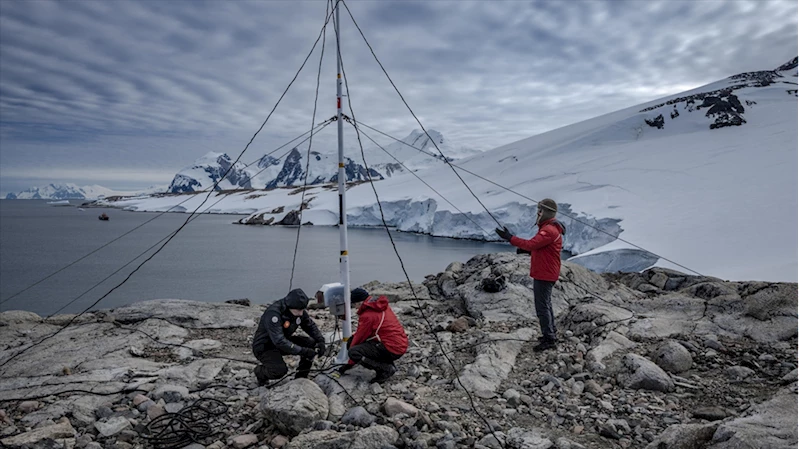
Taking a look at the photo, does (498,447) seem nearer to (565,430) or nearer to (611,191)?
(565,430)

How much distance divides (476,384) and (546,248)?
5.61 feet

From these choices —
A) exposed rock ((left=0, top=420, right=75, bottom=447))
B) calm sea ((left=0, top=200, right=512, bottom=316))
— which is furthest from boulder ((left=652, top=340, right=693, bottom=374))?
calm sea ((left=0, top=200, right=512, bottom=316))

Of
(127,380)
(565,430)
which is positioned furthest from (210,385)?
(565,430)

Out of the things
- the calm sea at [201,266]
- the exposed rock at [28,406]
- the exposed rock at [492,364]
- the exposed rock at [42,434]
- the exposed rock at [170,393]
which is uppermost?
the exposed rock at [42,434]

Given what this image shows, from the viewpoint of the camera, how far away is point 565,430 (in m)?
3.57

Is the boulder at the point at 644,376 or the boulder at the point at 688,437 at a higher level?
the boulder at the point at 688,437

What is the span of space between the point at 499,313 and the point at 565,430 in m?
3.05

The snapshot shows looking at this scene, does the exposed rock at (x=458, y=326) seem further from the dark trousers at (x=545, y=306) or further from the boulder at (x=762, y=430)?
the boulder at (x=762, y=430)

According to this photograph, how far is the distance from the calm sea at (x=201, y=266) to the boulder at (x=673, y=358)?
12.4 metres

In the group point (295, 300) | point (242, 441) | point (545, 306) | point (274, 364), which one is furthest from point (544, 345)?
point (242, 441)

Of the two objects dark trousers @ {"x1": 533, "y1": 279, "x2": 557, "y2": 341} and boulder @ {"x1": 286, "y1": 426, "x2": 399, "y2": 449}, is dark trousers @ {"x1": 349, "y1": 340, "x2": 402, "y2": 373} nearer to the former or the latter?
boulder @ {"x1": 286, "y1": 426, "x2": 399, "y2": 449}

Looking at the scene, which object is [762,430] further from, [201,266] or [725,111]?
[725,111]

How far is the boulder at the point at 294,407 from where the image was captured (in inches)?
138

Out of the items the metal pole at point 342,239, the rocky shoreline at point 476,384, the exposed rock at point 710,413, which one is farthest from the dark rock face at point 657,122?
the exposed rock at point 710,413
